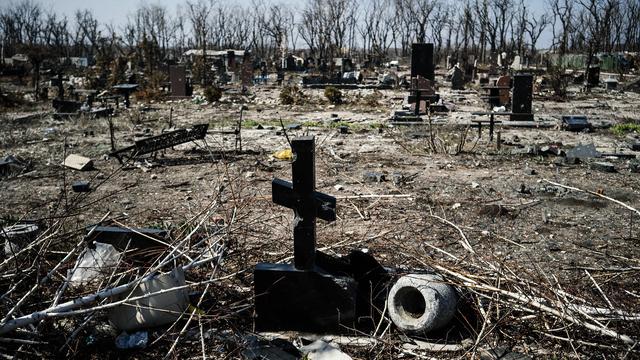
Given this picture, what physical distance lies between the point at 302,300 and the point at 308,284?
123 mm

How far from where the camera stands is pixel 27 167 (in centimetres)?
938

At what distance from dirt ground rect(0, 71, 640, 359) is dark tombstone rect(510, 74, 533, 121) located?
735 millimetres

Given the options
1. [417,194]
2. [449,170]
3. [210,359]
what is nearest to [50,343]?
[210,359]

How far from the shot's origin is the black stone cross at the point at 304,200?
11.5 feet

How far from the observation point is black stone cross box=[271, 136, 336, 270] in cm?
350

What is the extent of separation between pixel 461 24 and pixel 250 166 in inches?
2393

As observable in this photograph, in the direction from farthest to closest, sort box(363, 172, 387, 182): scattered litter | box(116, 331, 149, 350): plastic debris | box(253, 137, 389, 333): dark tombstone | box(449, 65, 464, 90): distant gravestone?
box(449, 65, 464, 90): distant gravestone
box(363, 172, 387, 182): scattered litter
box(253, 137, 389, 333): dark tombstone
box(116, 331, 149, 350): plastic debris

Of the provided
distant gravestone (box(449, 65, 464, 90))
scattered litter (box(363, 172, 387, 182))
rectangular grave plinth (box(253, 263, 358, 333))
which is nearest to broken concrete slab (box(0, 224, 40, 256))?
rectangular grave plinth (box(253, 263, 358, 333))

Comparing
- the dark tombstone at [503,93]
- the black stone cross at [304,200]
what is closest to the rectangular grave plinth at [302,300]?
the black stone cross at [304,200]

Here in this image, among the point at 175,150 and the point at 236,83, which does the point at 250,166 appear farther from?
the point at 236,83

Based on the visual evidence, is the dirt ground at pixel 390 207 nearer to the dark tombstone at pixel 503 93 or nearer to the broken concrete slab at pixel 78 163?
the broken concrete slab at pixel 78 163

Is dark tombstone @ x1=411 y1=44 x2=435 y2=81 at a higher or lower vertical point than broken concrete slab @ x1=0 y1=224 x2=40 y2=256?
higher

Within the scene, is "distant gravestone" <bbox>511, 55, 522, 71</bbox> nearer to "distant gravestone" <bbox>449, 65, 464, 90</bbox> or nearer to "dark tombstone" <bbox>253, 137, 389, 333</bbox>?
"distant gravestone" <bbox>449, 65, 464, 90</bbox>

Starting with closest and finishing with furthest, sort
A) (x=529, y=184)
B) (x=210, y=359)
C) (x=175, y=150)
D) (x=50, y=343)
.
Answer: (x=50, y=343)
(x=210, y=359)
(x=529, y=184)
(x=175, y=150)
